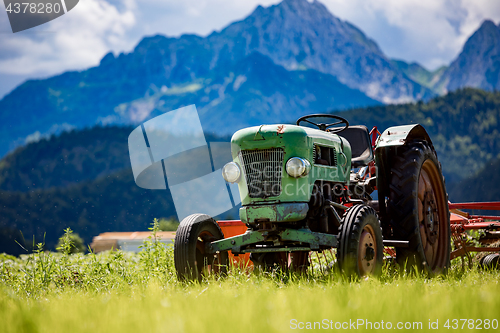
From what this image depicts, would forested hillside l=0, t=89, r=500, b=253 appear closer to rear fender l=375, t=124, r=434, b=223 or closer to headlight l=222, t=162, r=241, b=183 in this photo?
headlight l=222, t=162, r=241, b=183

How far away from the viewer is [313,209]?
4.08 m

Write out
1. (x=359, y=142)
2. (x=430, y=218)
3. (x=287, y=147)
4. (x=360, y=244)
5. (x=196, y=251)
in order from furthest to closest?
(x=359, y=142) → (x=430, y=218) → (x=196, y=251) → (x=287, y=147) → (x=360, y=244)

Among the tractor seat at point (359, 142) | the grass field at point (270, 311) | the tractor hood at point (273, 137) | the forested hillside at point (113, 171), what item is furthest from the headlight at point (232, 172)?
the forested hillside at point (113, 171)

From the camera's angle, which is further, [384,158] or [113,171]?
[113,171]

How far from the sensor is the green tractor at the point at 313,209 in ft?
12.1

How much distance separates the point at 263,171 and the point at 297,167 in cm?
34

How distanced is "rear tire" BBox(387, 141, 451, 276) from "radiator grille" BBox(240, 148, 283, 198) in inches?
47.4

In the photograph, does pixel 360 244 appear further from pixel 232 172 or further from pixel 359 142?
pixel 359 142

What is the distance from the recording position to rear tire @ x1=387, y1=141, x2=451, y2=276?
4156mm

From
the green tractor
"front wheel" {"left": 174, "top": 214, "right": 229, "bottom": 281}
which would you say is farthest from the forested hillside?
the green tractor

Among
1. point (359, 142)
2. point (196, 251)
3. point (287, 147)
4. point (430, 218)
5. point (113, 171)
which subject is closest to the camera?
point (287, 147)

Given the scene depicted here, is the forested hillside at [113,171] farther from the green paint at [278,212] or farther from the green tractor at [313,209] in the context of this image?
the green paint at [278,212]

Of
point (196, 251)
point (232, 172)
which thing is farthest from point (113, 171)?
point (232, 172)

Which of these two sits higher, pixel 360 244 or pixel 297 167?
pixel 297 167
